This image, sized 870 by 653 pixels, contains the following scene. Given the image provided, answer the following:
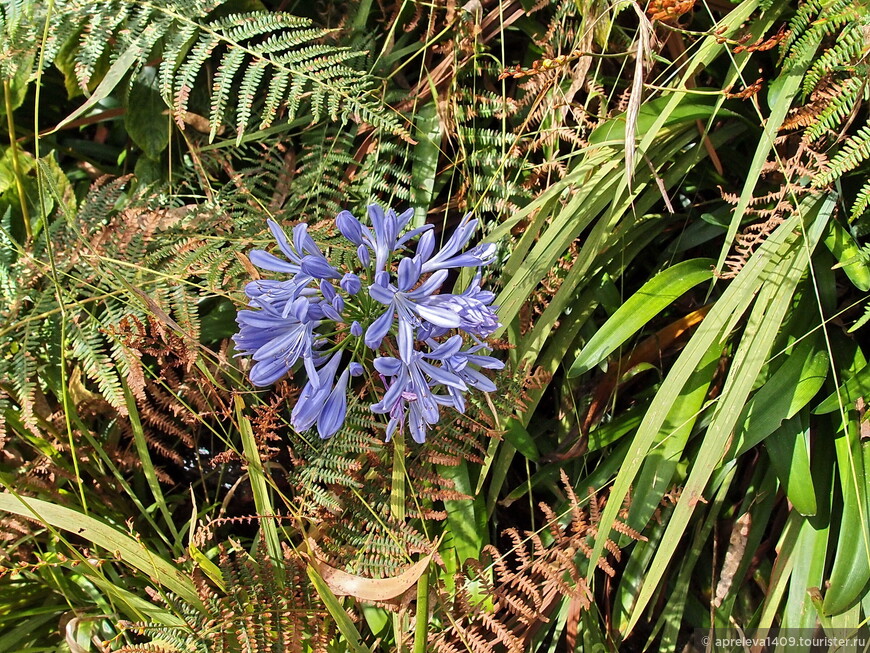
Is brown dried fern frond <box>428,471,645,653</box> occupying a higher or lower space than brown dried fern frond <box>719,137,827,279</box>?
lower

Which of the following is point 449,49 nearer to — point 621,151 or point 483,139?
Result: point 483,139

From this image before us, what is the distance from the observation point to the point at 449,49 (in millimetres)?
2350

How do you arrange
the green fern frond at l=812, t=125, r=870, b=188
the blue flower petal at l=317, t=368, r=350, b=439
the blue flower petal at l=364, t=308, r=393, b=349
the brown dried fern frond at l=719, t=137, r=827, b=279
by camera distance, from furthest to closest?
the brown dried fern frond at l=719, t=137, r=827, b=279 < the green fern frond at l=812, t=125, r=870, b=188 < the blue flower petal at l=317, t=368, r=350, b=439 < the blue flower petal at l=364, t=308, r=393, b=349

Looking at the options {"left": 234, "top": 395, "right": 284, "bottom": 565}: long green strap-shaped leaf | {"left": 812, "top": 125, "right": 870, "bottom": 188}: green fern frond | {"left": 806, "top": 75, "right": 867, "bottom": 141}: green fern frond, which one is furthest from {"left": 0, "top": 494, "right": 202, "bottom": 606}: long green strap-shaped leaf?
{"left": 806, "top": 75, "right": 867, "bottom": 141}: green fern frond

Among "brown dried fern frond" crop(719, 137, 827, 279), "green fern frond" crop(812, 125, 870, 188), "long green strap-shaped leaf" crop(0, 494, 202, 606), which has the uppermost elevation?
"green fern frond" crop(812, 125, 870, 188)

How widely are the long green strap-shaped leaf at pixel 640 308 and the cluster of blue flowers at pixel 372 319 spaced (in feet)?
1.52

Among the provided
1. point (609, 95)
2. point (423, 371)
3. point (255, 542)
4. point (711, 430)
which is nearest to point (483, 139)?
point (609, 95)

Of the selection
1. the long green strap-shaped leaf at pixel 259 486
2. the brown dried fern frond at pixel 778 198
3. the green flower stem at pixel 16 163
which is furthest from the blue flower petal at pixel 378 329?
the green flower stem at pixel 16 163

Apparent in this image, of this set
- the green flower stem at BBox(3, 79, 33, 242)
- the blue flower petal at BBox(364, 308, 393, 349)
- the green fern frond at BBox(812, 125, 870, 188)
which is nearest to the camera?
the blue flower petal at BBox(364, 308, 393, 349)

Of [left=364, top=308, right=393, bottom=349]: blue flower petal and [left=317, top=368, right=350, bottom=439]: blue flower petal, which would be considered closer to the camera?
[left=364, top=308, right=393, bottom=349]: blue flower petal

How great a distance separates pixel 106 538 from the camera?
1965 mm

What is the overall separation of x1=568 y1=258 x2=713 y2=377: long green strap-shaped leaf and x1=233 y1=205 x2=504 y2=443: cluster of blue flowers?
1.52 ft

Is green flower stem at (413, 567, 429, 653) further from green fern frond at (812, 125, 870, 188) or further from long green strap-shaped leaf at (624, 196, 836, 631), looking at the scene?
green fern frond at (812, 125, 870, 188)

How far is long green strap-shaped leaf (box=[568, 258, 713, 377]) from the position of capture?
197 cm
